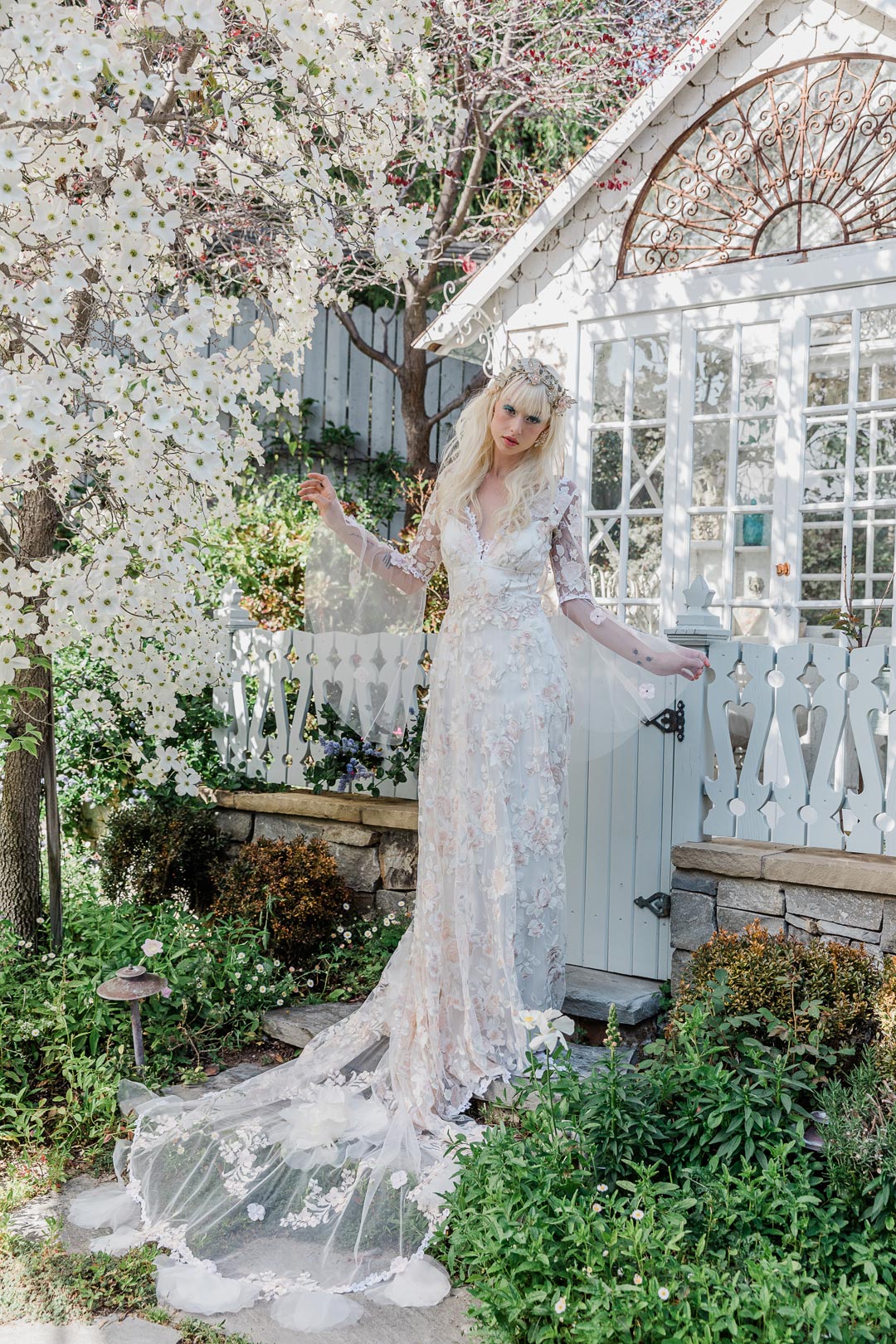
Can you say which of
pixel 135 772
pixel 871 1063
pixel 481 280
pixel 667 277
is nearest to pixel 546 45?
pixel 481 280

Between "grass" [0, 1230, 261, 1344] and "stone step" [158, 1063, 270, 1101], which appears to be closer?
"grass" [0, 1230, 261, 1344]

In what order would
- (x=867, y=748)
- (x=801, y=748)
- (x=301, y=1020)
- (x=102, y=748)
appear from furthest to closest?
1. (x=102, y=748)
2. (x=301, y=1020)
3. (x=801, y=748)
4. (x=867, y=748)

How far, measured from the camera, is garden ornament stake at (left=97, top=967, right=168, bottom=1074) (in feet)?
11.1

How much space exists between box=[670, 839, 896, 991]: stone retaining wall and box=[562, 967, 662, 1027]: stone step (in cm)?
12

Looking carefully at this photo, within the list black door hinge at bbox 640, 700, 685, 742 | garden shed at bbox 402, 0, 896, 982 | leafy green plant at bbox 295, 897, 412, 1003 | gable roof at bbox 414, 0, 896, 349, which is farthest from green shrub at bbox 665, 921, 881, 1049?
gable roof at bbox 414, 0, 896, 349

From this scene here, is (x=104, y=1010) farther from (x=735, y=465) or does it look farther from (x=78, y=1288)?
(x=735, y=465)

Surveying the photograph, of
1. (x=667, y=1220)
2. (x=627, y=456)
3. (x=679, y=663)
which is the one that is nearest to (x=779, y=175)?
(x=627, y=456)

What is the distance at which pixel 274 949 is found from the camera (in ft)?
14.4

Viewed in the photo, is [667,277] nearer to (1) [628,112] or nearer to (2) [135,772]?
(1) [628,112]

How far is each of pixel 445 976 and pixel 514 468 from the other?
5.19ft

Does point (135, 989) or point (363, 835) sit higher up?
point (363, 835)

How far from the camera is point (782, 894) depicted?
11.4ft

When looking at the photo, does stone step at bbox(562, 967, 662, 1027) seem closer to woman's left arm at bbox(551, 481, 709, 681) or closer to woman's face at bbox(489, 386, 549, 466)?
woman's left arm at bbox(551, 481, 709, 681)

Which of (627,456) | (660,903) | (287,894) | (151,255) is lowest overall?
(287,894)
